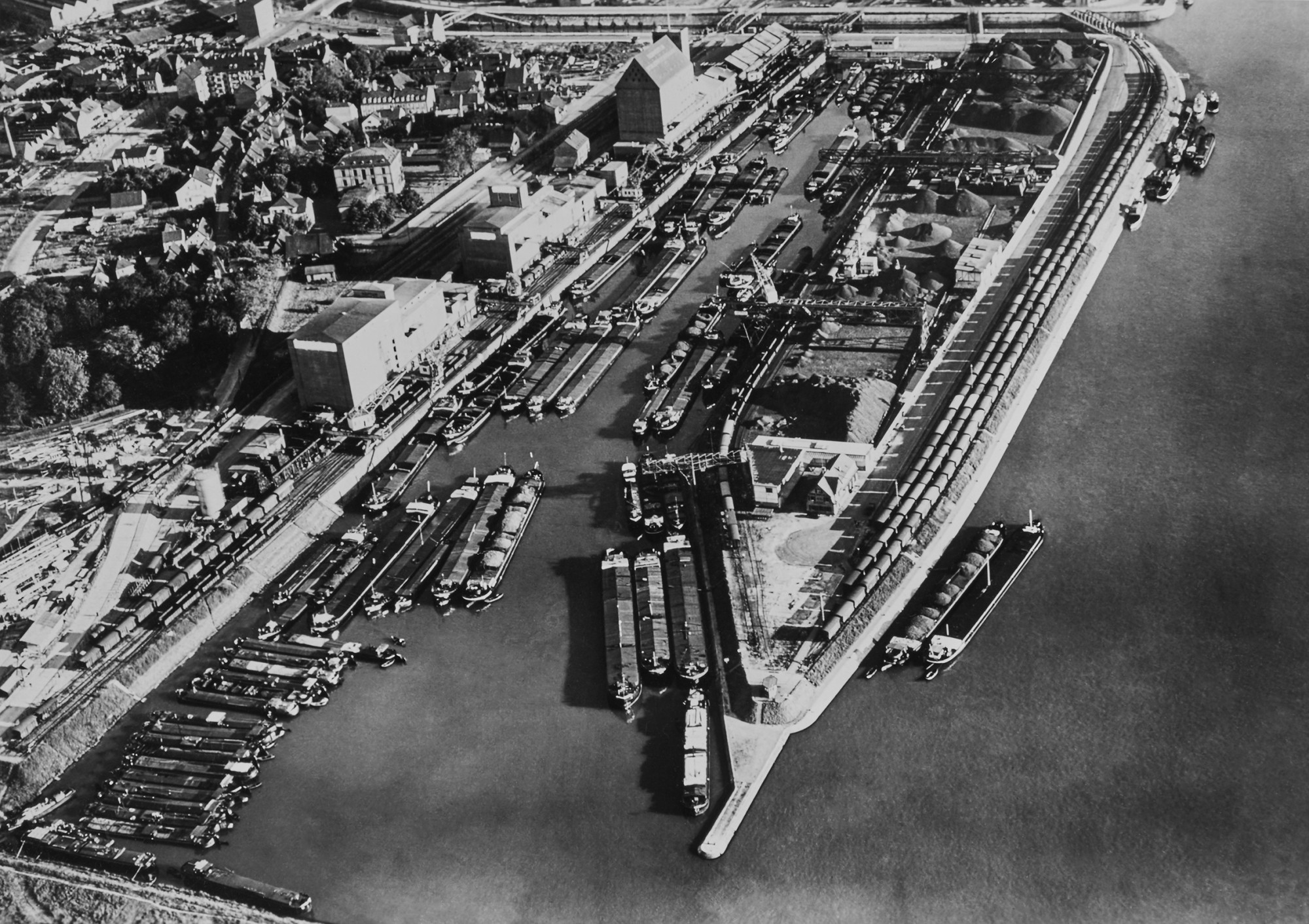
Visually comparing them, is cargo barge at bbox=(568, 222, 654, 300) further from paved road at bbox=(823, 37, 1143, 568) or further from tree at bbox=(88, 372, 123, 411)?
tree at bbox=(88, 372, 123, 411)

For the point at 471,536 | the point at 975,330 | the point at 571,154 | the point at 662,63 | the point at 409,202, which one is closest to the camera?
the point at 471,536

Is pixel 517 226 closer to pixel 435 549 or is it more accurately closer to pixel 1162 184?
pixel 435 549

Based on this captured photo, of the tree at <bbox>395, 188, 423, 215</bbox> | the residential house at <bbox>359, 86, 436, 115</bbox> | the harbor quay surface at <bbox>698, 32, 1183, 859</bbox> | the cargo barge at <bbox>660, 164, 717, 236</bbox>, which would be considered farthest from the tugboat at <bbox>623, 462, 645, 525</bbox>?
the residential house at <bbox>359, 86, 436, 115</bbox>

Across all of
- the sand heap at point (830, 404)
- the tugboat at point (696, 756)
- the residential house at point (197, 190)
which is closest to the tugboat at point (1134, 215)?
the sand heap at point (830, 404)

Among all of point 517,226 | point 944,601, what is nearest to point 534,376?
point 517,226

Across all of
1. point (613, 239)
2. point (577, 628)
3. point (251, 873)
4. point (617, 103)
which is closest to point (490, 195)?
point (613, 239)

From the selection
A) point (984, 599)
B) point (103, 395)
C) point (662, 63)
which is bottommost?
point (984, 599)
